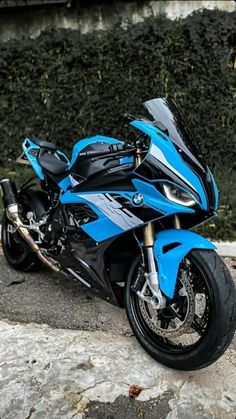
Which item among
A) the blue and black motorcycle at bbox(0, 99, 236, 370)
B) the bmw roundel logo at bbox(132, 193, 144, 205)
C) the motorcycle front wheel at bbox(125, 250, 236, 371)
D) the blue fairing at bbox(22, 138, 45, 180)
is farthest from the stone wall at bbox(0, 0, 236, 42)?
the motorcycle front wheel at bbox(125, 250, 236, 371)

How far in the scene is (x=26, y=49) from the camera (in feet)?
20.1

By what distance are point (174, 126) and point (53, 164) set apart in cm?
128

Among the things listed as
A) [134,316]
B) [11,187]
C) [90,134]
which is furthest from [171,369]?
[90,134]

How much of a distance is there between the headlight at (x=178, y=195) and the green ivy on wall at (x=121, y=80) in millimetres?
2916

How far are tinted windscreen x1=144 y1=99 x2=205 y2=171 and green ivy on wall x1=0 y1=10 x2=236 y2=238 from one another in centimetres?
274

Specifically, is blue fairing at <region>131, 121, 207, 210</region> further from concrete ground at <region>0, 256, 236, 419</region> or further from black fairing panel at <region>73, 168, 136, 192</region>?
concrete ground at <region>0, 256, 236, 419</region>

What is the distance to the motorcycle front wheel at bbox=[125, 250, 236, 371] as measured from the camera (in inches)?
92.4

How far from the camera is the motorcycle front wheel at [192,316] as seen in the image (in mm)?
2348

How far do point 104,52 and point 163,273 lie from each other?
4.13 m

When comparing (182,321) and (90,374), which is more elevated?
(182,321)

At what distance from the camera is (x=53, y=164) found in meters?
3.54

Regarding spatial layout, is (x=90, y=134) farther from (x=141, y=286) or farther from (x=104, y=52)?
(x=141, y=286)

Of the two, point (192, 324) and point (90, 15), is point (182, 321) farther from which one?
point (90, 15)

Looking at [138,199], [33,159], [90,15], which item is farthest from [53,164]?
[90,15]
